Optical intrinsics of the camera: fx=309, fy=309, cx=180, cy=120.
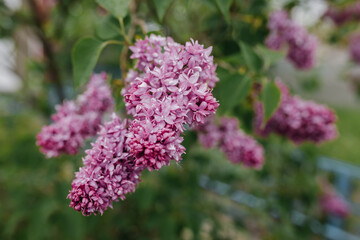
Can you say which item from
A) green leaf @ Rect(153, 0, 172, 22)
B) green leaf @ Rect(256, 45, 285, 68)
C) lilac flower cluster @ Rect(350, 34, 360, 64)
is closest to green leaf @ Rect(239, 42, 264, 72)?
green leaf @ Rect(256, 45, 285, 68)

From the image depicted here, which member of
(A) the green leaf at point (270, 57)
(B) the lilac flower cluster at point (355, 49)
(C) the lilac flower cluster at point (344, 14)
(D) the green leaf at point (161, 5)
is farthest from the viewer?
(B) the lilac flower cluster at point (355, 49)

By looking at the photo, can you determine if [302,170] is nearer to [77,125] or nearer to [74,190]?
[77,125]

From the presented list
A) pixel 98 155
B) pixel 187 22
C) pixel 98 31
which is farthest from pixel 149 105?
pixel 187 22

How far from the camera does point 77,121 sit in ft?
2.88

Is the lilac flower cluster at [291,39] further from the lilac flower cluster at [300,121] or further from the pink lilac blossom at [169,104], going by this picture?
the pink lilac blossom at [169,104]

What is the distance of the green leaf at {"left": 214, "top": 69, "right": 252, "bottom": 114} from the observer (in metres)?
0.88

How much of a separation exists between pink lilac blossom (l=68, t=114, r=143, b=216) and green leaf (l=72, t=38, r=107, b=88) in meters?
0.18

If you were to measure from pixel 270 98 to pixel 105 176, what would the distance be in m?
0.51

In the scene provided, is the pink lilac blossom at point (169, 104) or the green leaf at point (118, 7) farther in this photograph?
the green leaf at point (118, 7)

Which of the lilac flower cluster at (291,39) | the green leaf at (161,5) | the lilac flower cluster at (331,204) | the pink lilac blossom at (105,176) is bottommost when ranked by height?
the pink lilac blossom at (105,176)

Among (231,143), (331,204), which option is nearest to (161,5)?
(231,143)

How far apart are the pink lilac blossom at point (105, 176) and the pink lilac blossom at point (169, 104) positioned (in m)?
0.05

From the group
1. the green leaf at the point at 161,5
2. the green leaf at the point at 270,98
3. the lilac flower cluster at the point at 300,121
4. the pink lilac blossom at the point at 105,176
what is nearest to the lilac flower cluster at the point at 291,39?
the lilac flower cluster at the point at 300,121

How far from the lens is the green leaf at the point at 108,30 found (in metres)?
0.81
